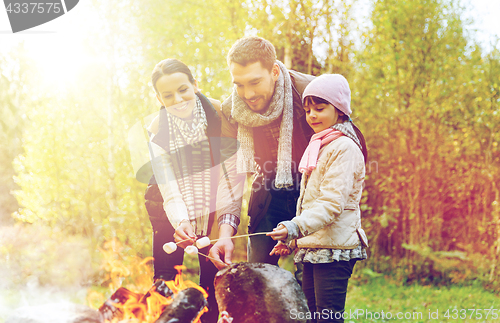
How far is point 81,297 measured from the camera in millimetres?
4574

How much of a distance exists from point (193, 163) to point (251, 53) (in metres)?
0.89

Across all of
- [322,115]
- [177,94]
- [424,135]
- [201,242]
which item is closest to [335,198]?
[322,115]

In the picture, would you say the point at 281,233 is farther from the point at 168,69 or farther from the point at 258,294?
the point at 168,69

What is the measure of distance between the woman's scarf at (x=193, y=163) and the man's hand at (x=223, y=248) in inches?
7.9

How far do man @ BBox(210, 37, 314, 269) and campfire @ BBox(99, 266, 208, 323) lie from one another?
0.97 ft

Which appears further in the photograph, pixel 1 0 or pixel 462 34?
pixel 462 34

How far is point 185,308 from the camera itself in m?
2.10

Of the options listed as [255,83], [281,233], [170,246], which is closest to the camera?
[281,233]

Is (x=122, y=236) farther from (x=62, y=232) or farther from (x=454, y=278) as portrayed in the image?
(x=454, y=278)

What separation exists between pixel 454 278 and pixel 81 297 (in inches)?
193

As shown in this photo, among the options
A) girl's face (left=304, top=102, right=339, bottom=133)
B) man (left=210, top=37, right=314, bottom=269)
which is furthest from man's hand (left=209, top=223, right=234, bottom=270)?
girl's face (left=304, top=102, right=339, bottom=133)

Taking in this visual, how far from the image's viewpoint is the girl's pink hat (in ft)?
6.77

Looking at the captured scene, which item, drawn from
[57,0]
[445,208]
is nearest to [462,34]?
[445,208]

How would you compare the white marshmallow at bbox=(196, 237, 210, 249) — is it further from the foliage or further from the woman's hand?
the foliage
